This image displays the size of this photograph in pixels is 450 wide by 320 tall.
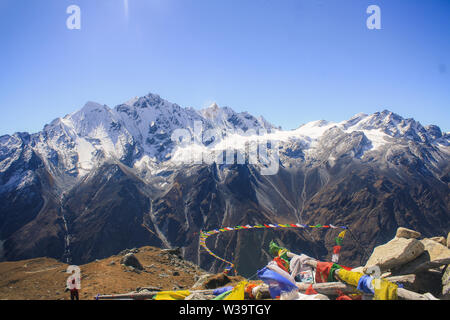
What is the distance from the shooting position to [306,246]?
168 metres

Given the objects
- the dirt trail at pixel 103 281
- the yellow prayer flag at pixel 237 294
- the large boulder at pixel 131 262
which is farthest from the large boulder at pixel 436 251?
the large boulder at pixel 131 262

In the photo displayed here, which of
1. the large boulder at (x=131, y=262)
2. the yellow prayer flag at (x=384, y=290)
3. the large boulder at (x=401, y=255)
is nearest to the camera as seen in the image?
the yellow prayer flag at (x=384, y=290)

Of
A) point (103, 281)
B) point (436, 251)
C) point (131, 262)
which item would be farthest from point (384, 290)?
point (131, 262)

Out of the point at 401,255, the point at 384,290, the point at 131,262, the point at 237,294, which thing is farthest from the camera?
the point at 131,262

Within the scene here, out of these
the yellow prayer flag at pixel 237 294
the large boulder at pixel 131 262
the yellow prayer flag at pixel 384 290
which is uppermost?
the yellow prayer flag at pixel 384 290

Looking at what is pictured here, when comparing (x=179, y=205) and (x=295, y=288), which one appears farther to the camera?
(x=179, y=205)

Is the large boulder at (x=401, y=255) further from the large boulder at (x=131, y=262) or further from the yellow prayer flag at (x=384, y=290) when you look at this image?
the large boulder at (x=131, y=262)

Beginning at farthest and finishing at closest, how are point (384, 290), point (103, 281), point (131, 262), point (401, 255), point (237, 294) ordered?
point (131, 262), point (103, 281), point (401, 255), point (237, 294), point (384, 290)

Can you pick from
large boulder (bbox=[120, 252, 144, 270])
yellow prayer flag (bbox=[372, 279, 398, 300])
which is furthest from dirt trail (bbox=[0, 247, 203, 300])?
yellow prayer flag (bbox=[372, 279, 398, 300])

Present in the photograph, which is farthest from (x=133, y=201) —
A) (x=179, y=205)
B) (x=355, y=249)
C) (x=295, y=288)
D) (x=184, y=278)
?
(x=295, y=288)

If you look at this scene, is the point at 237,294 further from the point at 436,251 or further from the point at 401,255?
the point at 436,251

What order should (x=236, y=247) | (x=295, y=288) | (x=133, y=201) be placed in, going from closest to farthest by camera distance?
(x=295, y=288) → (x=236, y=247) → (x=133, y=201)
